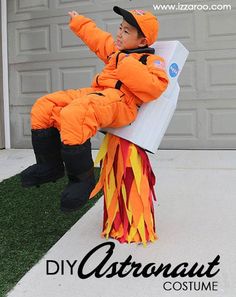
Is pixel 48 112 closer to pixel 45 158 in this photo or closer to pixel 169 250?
pixel 45 158

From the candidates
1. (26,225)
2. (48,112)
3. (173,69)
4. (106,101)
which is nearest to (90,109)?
(106,101)

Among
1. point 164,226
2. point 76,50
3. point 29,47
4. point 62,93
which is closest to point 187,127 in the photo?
point 76,50

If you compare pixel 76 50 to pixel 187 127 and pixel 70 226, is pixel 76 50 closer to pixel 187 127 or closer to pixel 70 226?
pixel 187 127

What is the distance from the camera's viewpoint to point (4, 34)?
6.83 m

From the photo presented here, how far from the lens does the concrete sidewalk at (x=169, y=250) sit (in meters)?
2.34

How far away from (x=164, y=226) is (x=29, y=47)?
441 centimetres

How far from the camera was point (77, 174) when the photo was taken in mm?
2445

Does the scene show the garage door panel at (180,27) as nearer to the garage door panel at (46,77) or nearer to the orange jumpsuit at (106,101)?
the garage door panel at (46,77)

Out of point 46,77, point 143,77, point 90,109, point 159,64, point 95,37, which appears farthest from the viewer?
point 46,77

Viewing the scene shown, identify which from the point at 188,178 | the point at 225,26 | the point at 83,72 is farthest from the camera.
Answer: the point at 83,72

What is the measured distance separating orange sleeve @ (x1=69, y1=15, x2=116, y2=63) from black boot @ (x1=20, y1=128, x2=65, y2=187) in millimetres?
688

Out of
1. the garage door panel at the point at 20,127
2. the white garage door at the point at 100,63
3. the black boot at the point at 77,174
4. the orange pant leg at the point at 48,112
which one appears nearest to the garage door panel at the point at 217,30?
the white garage door at the point at 100,63

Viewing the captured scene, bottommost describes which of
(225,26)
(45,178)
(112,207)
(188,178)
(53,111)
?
(188,178)

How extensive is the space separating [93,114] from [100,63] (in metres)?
4.17
